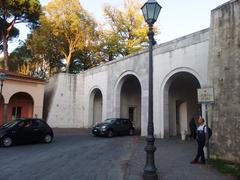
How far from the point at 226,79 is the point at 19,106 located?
68.9ft

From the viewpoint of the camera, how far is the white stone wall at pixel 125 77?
13.9 m

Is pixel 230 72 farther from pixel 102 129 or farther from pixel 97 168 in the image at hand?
pixel 102 129

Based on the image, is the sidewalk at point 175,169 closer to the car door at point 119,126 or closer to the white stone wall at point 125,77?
the white stone wall at point 125,77

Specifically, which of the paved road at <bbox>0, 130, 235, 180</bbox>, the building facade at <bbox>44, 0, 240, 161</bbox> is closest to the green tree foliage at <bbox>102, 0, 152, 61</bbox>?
the building facade at <bbox>44, 0, 240, 161</bbox>

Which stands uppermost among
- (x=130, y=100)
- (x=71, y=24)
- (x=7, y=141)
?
(x=71, y=24)

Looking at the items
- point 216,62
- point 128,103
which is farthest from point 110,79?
point 216,62

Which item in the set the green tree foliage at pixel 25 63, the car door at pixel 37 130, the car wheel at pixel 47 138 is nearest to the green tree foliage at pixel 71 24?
the green tree foliage at pixel 25 63

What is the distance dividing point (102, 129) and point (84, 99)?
31.4 ft

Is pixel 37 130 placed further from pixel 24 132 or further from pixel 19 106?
pixel 19 106

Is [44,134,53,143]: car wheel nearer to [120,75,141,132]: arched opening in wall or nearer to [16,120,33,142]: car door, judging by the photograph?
[16,120,33,142]: car door

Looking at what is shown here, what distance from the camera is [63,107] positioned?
2441 cm

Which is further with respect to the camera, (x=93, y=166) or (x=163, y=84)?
(x=163, y=84)

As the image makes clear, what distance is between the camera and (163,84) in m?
15.7

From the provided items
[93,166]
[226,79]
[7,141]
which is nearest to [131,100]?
[7,141]
